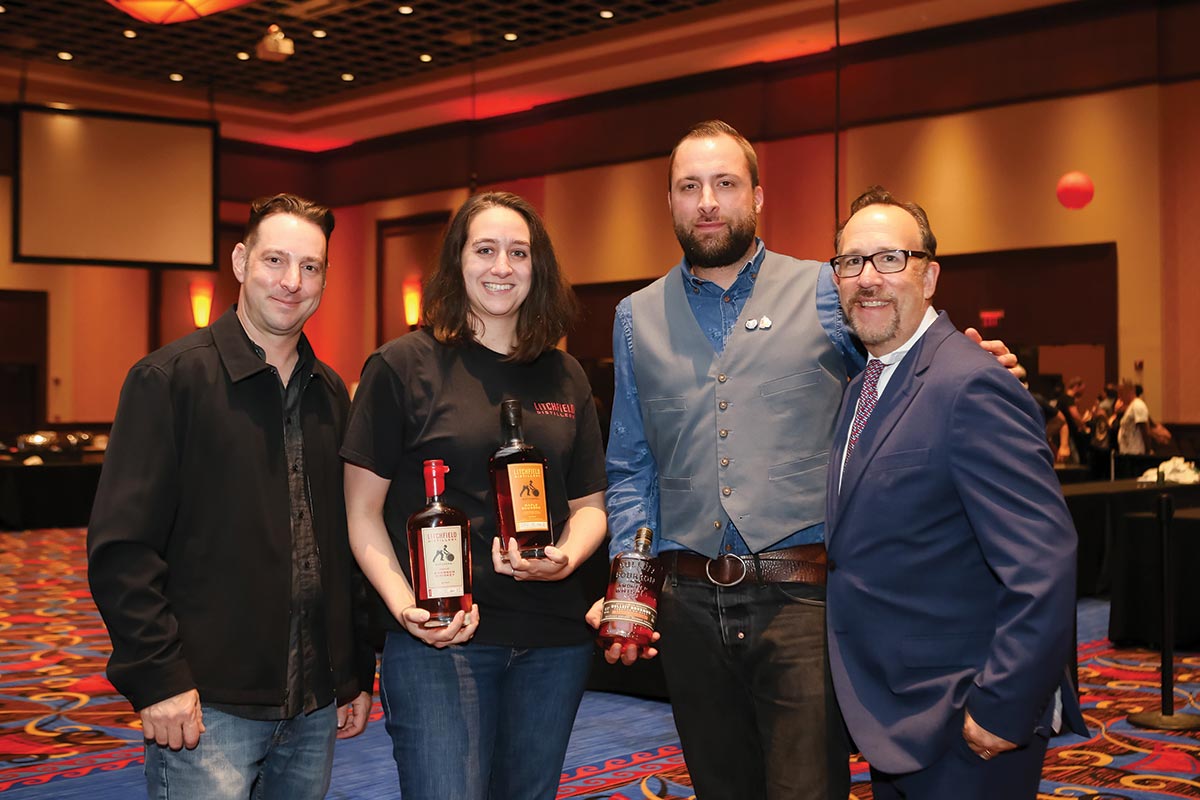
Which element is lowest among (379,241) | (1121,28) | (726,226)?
(726,226)

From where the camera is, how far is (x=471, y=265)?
7.05ft

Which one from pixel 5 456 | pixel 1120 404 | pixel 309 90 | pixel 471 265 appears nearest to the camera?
pixel 471 265

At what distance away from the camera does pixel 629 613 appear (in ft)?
6.89

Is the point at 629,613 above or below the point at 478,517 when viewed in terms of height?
below

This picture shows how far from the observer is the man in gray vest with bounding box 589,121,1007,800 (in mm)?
2117

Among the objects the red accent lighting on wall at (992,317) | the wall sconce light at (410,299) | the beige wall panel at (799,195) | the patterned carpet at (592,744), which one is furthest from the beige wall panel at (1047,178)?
the wall sconce light at (410,299)

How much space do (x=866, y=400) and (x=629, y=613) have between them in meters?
0.55

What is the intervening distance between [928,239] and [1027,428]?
0.38 metres

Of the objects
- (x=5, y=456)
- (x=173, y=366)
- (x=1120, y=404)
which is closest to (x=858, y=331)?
(x=173, y=366)

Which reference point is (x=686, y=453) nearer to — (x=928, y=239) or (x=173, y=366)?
(x=928, y=239)

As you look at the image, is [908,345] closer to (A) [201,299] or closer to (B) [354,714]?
(B) [354,714]

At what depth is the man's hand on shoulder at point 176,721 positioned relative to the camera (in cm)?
181

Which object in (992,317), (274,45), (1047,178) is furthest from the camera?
(274,45)

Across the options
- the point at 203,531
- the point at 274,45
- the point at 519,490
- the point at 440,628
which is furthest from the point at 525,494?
the point at 274,45
